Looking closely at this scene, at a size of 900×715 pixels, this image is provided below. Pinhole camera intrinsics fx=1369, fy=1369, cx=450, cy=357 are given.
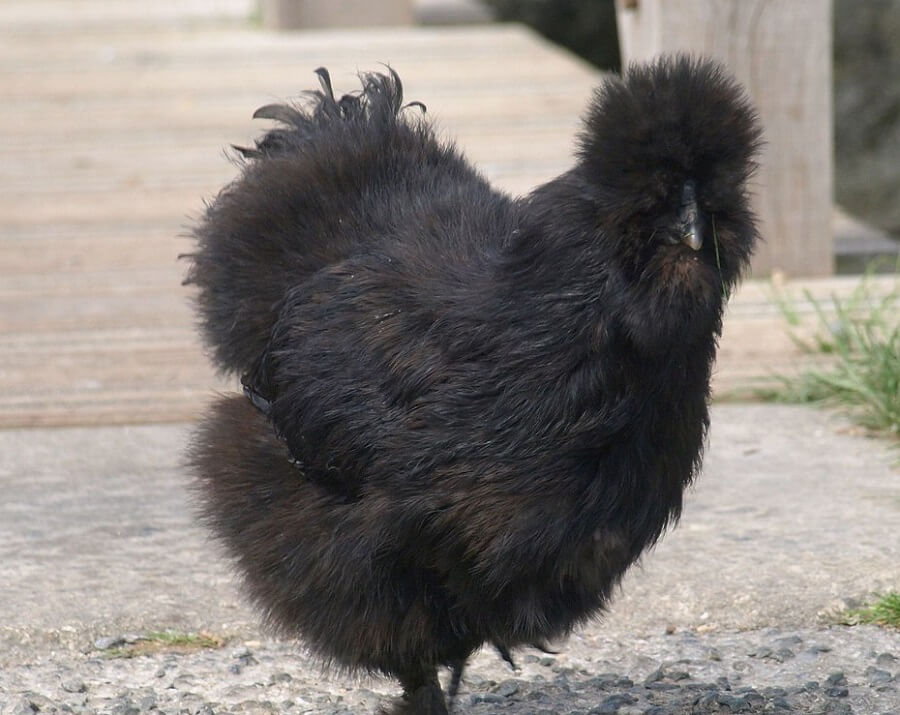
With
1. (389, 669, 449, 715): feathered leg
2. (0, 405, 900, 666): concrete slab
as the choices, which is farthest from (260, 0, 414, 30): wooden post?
(389, 669, 449, 715): feathered leg

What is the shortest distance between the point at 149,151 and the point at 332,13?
401cm

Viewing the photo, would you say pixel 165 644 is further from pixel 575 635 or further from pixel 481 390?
pixel 481 390

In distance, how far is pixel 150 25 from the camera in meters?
12.8

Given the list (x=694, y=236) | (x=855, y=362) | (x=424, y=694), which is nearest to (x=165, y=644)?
(x=424, y=694)

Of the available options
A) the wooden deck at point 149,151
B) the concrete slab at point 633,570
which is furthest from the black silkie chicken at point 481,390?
the wooden deck at point 149,151

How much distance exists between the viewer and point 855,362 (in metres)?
5.47

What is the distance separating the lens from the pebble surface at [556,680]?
11.3 ft

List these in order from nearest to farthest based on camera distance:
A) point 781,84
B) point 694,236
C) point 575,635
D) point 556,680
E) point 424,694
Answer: point 694,236 → point 424,694 → point 556,680 → point 575,635 → point 781,84

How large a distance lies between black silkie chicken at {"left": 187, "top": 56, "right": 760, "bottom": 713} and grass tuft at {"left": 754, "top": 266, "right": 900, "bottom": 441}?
2.37 meters

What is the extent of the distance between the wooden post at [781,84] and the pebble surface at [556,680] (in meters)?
2.82

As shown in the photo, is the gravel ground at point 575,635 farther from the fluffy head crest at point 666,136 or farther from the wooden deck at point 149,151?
the fluffy head crest at point 666,136

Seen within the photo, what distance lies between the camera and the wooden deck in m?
5.93

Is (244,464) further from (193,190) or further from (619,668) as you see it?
(193,190)

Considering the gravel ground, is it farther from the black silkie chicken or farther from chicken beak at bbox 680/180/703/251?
chicken beak at bbox 680/180/703/251
